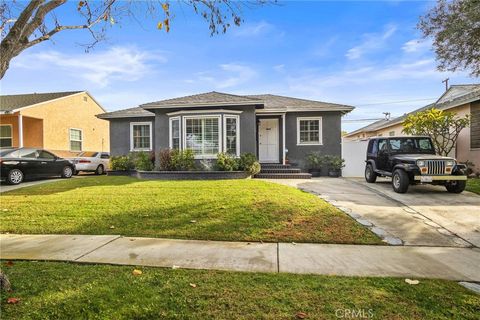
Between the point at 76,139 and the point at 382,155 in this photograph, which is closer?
the point at 382,155

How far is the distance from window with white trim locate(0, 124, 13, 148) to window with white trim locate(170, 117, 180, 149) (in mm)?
14390

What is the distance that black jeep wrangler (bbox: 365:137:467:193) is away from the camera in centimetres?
945

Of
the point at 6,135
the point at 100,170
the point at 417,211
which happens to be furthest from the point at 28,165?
the point at 417,211

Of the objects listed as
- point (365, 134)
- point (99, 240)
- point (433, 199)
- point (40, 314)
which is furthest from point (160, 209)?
point (365, 134)

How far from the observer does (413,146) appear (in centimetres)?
1127

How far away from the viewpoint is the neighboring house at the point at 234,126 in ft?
47.2

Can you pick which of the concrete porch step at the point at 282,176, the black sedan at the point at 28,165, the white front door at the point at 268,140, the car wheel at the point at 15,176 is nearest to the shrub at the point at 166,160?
the concrete porch step at the point at 282,176

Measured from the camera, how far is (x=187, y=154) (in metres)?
13.8

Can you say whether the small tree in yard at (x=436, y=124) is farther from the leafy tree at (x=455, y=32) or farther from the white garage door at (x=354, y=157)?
the leafy tree at (x=455, y=32)

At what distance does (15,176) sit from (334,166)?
580 inches

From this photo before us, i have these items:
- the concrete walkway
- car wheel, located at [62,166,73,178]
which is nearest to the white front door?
car wheel, located at [62,166,73,178]

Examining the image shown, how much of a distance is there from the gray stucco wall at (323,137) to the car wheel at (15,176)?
12.6m

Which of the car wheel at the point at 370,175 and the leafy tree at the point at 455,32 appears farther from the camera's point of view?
the car wheel at the point at 370,175

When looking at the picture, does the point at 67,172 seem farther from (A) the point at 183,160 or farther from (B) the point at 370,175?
(B) the point at 370,175
